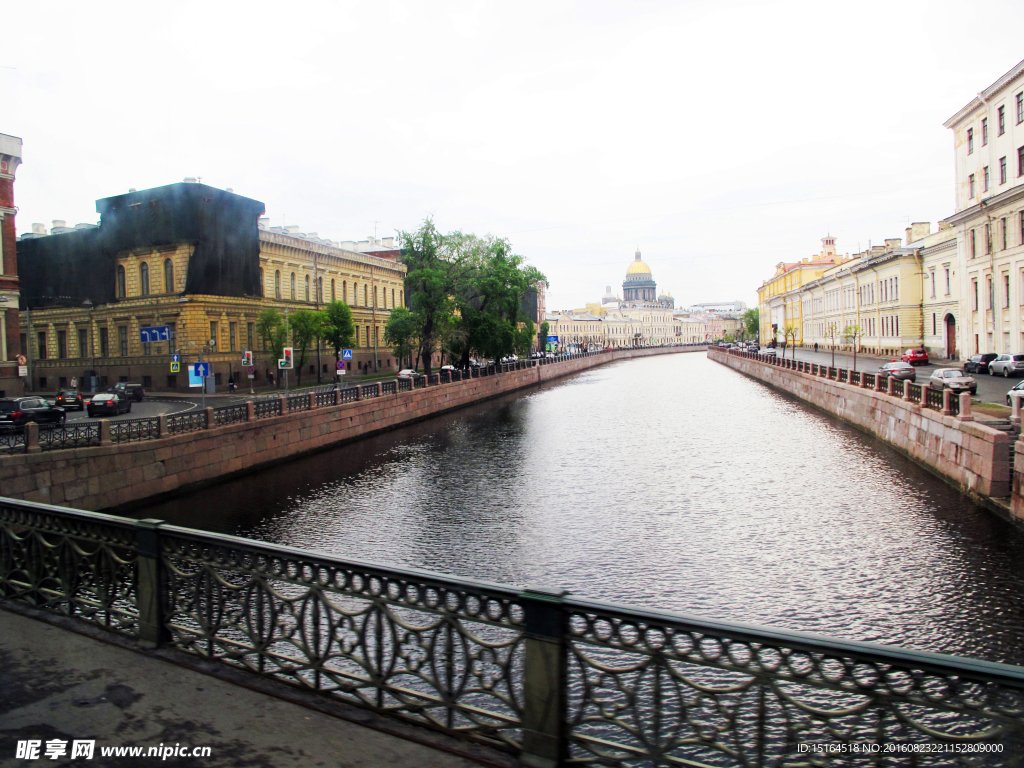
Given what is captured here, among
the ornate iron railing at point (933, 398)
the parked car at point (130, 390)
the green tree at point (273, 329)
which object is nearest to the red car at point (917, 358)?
the ornate iron railing at point (933, 398)

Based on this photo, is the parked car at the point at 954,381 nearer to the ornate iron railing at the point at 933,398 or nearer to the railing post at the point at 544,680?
the ornate iron railing at the point at 933,398

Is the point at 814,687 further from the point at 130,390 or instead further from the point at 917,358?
the point at 917,358

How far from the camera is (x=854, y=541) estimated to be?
12.7 meters

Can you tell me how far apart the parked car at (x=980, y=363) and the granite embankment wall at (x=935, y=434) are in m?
7.73

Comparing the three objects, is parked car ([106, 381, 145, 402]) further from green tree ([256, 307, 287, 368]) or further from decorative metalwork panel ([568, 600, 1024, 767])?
decorative metalwork panel ([568, 600, 1024, 767])

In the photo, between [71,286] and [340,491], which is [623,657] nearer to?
[340,491]

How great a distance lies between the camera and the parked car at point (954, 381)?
24606mm

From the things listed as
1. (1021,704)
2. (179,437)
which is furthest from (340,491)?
(1021,704)

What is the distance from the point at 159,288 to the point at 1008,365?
44.6 metres

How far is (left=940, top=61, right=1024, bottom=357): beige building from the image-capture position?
33.6m

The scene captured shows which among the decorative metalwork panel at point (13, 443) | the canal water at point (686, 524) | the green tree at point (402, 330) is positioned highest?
the green tree at point (402, 330)

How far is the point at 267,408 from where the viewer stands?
2238cm

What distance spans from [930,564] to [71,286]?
5091 cm

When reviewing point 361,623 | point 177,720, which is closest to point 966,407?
point 361,623
